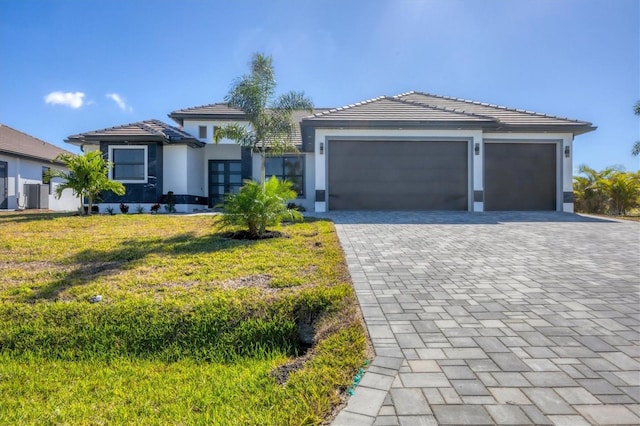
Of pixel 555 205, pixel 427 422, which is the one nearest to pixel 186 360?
pixel 427 422

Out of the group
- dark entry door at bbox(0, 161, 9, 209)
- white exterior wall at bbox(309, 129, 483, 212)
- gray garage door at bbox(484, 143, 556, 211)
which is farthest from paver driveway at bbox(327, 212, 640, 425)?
dark entry door at bbox(0, 161, 9, 209)

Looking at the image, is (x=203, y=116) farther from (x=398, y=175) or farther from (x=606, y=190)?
(x=606, y=190)

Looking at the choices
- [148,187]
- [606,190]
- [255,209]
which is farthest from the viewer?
[606,190]

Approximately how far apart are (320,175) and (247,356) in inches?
420

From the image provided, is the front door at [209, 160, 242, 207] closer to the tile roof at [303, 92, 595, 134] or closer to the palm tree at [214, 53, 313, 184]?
the tile roof at [303, 92, 595, 134]

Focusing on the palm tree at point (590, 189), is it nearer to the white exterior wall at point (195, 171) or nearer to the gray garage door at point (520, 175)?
the gray garage door at point (520, 175)

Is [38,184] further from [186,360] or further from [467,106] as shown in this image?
[467,106]

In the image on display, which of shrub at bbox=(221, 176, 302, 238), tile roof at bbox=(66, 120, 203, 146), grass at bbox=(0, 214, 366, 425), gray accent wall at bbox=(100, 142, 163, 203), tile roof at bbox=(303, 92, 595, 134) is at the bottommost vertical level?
grass at bbox=(0, 214, 366, 425)

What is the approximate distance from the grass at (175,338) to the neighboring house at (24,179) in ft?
53.1

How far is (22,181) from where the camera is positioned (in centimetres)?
1853

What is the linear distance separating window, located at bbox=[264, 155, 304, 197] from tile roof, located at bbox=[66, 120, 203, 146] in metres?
3.60

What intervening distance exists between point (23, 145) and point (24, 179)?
2.97 metres

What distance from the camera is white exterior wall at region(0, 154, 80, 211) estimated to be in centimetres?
1773

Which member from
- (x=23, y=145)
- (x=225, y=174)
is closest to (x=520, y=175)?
(x=225, y=174)
